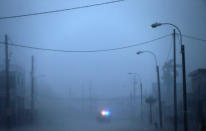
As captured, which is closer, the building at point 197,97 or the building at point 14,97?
the building at point 197,97

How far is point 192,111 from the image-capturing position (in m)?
64.6

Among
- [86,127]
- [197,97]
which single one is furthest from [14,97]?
[197,97]

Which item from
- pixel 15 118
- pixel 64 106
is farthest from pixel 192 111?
pixel 64 106

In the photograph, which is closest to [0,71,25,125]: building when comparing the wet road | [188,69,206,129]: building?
the wet road

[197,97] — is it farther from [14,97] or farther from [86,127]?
[14,97]

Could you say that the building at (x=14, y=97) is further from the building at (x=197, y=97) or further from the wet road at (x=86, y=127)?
the building at (x=197, y=97)

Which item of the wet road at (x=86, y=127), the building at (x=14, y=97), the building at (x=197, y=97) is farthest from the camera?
the building at (x=14, y=97)

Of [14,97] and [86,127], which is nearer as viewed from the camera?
[86,127]

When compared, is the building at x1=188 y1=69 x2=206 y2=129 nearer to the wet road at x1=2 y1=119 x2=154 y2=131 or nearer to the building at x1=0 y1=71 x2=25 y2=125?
the wet road at x1=2 y1=119 x2=154 y2=131


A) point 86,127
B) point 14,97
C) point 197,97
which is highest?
point 14,97

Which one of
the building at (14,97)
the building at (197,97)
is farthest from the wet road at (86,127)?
the building at (14,97)

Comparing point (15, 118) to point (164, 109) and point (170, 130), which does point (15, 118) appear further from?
point (164, 109)

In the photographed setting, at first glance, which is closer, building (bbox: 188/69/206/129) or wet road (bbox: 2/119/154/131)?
wet road (bbox: 2/119/154/131)

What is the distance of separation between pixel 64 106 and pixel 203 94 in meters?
Result: 96.4
